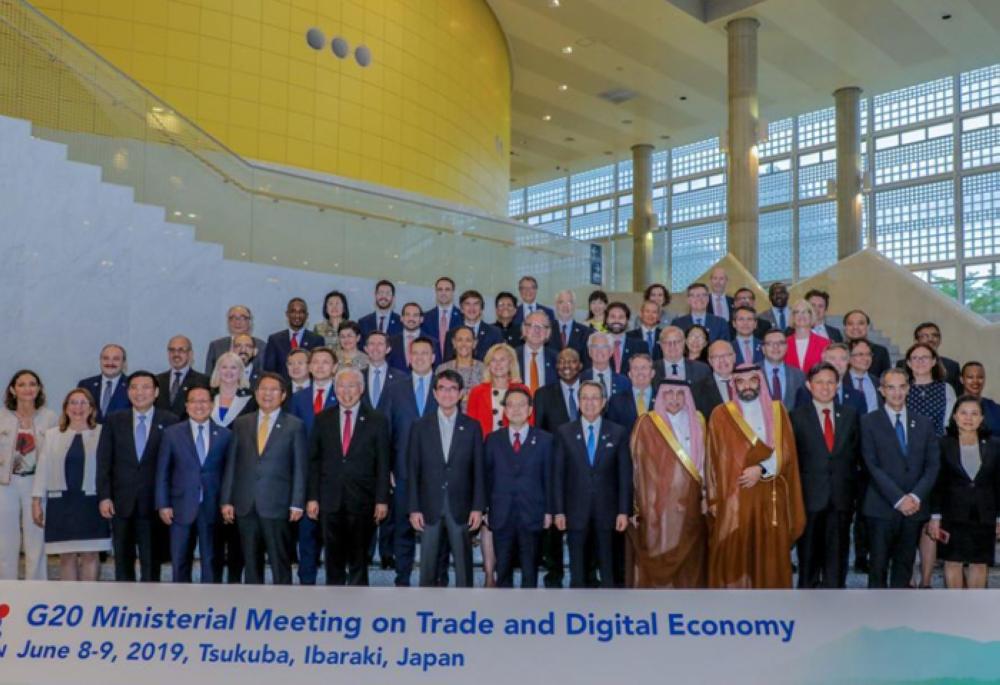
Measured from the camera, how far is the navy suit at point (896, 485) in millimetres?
5246

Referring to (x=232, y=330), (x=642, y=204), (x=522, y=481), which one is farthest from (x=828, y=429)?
(x=642, y=204)

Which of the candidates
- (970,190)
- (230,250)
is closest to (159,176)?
(230,250)

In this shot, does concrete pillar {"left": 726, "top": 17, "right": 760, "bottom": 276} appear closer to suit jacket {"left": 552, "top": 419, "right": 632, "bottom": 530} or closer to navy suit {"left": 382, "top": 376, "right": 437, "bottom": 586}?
navy suit {"left": 382, "top": 376, "right": 437, "bottom": 586}

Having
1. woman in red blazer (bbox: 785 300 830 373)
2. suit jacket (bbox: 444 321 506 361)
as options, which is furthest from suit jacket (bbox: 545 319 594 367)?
woman in red blazer (bbox: 785 300 830 373)

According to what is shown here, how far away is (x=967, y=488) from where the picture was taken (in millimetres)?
5383

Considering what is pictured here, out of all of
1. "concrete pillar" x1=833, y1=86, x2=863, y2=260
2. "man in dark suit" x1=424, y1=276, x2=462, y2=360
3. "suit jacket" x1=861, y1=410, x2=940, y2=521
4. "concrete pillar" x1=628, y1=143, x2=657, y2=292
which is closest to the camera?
"suit jacket" x1=861, y1=410, x2=940, y2=521

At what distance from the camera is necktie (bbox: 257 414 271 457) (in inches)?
209

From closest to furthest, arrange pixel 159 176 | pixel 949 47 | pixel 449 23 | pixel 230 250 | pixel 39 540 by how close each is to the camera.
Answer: pixel 39 540 → pixel 159 176 → pixel 230 250 → pixel 449 23 → pixel 949 47

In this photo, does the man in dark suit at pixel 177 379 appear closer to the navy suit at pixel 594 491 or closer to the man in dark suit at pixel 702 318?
the navy suit at pixel 594 491

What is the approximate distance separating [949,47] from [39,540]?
20004mm

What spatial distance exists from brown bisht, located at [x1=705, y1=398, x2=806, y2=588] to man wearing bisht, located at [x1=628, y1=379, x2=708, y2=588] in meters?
0.13

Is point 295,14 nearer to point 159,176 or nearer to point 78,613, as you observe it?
point 159,176

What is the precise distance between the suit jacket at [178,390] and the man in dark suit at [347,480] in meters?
1.30

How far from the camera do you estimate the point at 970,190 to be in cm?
2061
